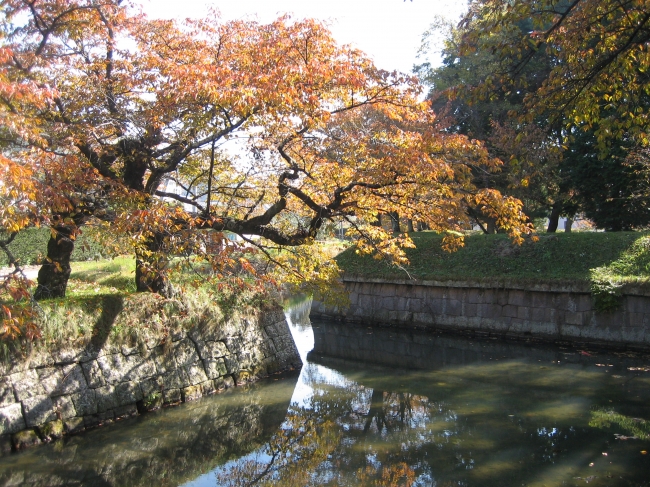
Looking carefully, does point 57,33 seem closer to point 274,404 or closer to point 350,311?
point 274,404

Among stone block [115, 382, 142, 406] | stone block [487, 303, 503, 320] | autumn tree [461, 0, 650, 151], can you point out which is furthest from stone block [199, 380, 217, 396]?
stone block [487, 303, 503, 320]

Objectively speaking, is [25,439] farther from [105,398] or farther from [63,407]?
[105,398]

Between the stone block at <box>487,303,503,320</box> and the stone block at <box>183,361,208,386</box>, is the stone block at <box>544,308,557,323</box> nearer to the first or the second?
the stone block at <box>487,303,503,320</box>

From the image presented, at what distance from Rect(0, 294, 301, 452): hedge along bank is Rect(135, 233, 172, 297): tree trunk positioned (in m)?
0.32

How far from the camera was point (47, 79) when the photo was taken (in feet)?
24.0

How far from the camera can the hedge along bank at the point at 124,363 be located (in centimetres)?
627

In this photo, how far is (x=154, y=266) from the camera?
22.0 feet

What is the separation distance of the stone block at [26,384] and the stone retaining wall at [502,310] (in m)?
10.4

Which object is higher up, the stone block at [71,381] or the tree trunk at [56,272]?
the tree trunk at [56,272]

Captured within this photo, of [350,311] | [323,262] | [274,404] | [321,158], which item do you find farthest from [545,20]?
[350,311]

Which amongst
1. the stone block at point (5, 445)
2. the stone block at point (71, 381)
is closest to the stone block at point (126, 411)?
the stone block at point (71, 381)

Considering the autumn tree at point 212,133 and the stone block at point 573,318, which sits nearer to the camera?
the autumn tree at point 212,133

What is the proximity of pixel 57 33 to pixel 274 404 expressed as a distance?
21.0ft

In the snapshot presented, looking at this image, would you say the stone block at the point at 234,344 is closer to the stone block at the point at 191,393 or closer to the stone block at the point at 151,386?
the stone block at the point at 191,393
